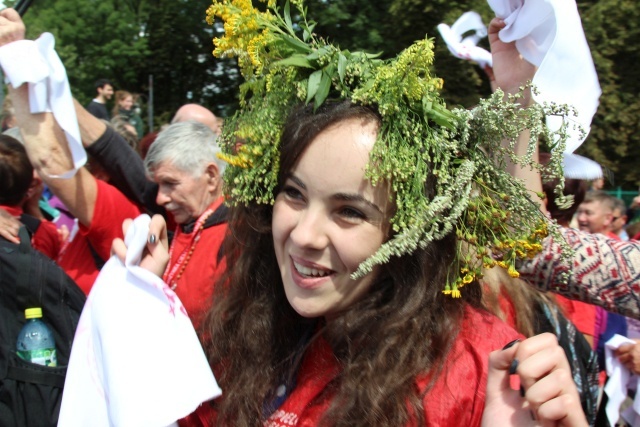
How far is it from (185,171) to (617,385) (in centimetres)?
194

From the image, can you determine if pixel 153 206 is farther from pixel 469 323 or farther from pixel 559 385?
pixel 559 385

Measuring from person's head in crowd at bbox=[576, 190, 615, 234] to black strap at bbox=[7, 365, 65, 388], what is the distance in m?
4.00

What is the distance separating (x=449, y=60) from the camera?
14531 millimetres

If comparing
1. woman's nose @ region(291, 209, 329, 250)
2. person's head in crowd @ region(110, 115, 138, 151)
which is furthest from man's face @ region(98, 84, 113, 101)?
woman's nose @ region(291, 209, 329, 250)

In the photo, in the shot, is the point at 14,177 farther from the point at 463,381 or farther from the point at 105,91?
the point at 105,91

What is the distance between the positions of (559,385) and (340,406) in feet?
1.68

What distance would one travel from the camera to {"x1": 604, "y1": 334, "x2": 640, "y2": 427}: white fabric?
2404 mm

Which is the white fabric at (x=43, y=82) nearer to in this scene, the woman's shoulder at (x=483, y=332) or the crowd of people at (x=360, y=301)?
the crowd of people at (x=360, y=301)

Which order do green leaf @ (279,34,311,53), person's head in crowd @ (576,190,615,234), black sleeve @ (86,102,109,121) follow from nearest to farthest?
green leaf @ (279,34,311,53) < person's head in crowd @ (576,190,615,234) < black sleeve @ (86,102,109,121)

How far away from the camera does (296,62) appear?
4.92ft

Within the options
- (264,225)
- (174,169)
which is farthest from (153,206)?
(264,225)

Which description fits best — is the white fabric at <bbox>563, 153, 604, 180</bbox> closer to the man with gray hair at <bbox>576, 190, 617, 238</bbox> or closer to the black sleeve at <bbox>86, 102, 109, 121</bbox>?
the man with gray hair at <bbox>576, 190, 617, 238</bbox>

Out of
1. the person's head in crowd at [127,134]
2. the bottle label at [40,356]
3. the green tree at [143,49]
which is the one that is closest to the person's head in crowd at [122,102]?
the person's head in crowd at [127,134]

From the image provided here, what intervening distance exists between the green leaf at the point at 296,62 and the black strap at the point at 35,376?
1.34m
